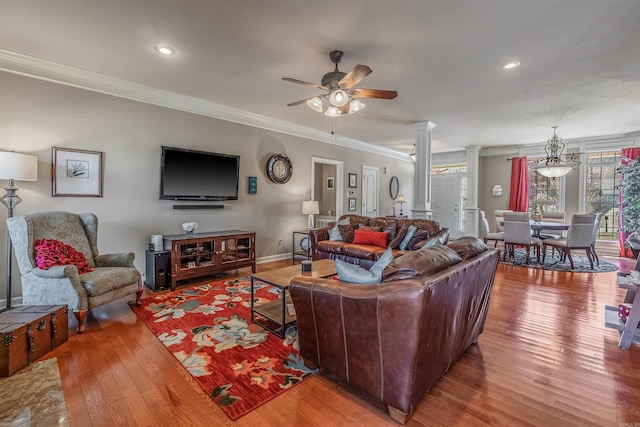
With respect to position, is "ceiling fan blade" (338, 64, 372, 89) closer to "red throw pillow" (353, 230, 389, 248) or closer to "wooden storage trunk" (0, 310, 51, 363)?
"red throw pillow" (353, 230, 389, 248)

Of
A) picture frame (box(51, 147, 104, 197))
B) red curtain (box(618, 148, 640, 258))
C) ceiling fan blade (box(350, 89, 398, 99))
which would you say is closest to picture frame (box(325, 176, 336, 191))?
ceiling fan blade (box(350, 89, 398, 99))

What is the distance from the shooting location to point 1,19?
2457mm

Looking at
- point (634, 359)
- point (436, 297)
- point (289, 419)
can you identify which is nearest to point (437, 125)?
point (634, 359)

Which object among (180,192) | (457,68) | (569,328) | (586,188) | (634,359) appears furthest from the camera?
(586,188)

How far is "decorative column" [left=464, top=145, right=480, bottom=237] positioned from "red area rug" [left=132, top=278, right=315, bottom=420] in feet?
20.6

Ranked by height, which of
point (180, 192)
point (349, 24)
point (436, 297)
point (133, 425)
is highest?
point (349, 24)

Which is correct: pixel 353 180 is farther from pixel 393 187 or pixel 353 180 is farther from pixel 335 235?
pixel 335 235

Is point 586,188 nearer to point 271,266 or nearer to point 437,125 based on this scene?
point 437,125

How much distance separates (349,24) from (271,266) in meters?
3.87

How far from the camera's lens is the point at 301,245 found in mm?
5656

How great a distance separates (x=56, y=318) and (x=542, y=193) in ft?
Answer: 31.1

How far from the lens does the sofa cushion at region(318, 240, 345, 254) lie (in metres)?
4.78

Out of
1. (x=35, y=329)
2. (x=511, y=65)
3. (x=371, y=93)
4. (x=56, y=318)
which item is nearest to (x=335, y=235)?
(x=371, y=93)

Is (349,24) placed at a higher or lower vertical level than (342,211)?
higher
